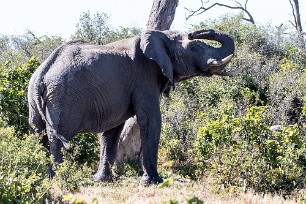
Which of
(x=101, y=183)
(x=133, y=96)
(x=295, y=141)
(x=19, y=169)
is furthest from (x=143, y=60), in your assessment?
(x=19, y=169)

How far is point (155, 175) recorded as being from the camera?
8.25 metres

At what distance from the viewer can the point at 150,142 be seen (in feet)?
27.1

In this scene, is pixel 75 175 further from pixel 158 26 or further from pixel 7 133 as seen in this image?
pixel 158 26

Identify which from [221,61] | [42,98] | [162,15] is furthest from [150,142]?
[162,15]

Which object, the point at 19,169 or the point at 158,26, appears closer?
the point at 19,169

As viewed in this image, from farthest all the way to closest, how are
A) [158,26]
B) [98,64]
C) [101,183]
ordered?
[158,26], [101,183], [98,64]

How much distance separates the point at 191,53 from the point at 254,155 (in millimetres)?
1923

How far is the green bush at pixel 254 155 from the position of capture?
741cm

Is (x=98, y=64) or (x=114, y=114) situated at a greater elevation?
(x=98, y=64)

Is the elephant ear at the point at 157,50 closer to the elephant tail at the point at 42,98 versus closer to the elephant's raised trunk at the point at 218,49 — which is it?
the elephant's raised trunk at the point at 218,49

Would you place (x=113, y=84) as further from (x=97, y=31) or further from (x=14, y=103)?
(x=97, y=31)

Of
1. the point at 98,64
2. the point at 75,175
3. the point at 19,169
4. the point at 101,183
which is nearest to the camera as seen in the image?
the point at 19,169

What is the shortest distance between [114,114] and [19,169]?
8.32 feet

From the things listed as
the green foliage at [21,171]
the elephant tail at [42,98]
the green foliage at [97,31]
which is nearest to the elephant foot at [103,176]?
the elephant tail at [42,98]
